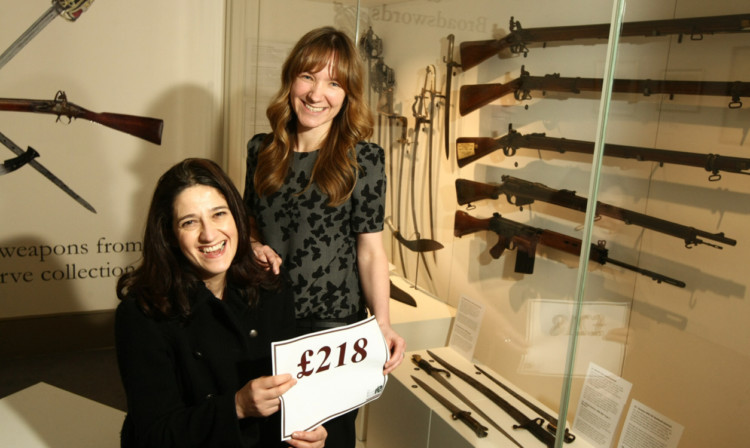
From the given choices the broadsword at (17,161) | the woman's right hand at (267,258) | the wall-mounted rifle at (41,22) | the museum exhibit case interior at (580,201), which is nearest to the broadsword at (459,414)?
the museum exhibit case interior at (580,201)

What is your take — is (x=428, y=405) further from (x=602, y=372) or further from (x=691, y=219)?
(x=691, y=219)

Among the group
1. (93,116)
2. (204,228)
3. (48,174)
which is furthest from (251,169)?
(48,174)

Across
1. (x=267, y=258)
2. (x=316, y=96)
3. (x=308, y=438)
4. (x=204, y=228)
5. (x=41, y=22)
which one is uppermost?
(x=41, y=22)

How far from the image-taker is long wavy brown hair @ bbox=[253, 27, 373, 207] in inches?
65.1

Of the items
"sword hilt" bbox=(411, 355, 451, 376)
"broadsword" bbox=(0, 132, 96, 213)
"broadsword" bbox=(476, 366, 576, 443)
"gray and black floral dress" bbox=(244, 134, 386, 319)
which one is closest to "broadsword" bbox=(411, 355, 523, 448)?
"sword hilt" bbox=(411, 355, 451, 376)

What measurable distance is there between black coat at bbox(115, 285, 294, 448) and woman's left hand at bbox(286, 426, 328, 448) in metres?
0.10

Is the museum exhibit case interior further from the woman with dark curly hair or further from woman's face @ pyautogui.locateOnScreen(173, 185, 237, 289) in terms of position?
woman's face @ pyautogui.locateOnScreen(173, 185, 237, 289)

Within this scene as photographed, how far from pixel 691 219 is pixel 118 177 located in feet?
10.3

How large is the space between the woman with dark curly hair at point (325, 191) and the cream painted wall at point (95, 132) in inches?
79.6

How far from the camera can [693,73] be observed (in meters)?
1.34

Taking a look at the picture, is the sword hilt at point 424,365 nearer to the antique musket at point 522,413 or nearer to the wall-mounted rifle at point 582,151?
the antique musket at point 522,413

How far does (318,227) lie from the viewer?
67.4 inches

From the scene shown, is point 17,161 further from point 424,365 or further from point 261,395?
point 261,395

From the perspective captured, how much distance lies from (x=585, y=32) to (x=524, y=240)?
2.28 ft
